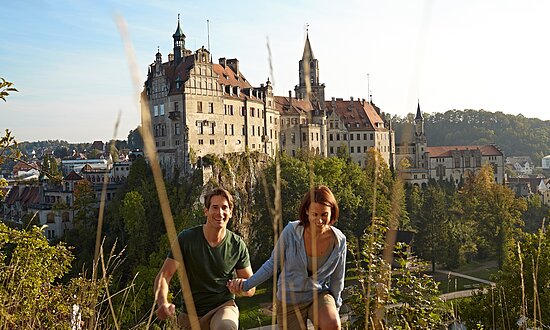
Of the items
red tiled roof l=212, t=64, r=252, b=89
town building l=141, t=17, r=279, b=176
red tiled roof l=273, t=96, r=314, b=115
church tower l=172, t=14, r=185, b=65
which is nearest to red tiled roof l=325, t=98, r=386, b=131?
red tiled roof l=273, t=96, r=314, b=115

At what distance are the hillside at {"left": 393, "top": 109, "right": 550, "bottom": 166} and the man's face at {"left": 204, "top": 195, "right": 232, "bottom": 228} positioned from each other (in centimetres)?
10355

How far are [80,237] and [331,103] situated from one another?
3168 centimetres

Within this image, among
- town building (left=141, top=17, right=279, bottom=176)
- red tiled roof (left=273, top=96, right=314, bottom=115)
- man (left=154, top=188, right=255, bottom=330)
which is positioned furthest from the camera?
red tiled roof (left=273, top=96, right=314, bottom=115)

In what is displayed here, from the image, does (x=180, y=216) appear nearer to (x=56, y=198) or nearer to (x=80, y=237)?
(x=80, y=237)

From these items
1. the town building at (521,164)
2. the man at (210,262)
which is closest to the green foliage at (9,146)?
the man at (210,262)

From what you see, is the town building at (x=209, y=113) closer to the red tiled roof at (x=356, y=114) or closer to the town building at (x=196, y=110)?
the town building at (x=196, y=110)

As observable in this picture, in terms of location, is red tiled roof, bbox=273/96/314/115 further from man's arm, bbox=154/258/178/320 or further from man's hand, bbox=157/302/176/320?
man's hand, bbox=157/302/176/320

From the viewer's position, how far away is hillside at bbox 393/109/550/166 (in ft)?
348

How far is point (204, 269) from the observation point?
12.9 ft

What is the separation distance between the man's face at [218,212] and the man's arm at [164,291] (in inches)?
17.8

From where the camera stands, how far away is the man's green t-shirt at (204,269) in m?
3.93

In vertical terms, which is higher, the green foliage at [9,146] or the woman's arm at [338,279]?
the green foliage at [9,146]

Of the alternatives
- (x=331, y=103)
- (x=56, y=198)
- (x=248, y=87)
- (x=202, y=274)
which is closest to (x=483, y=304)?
(x=202, y=274)

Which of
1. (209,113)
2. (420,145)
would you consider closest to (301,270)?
(209,113)
